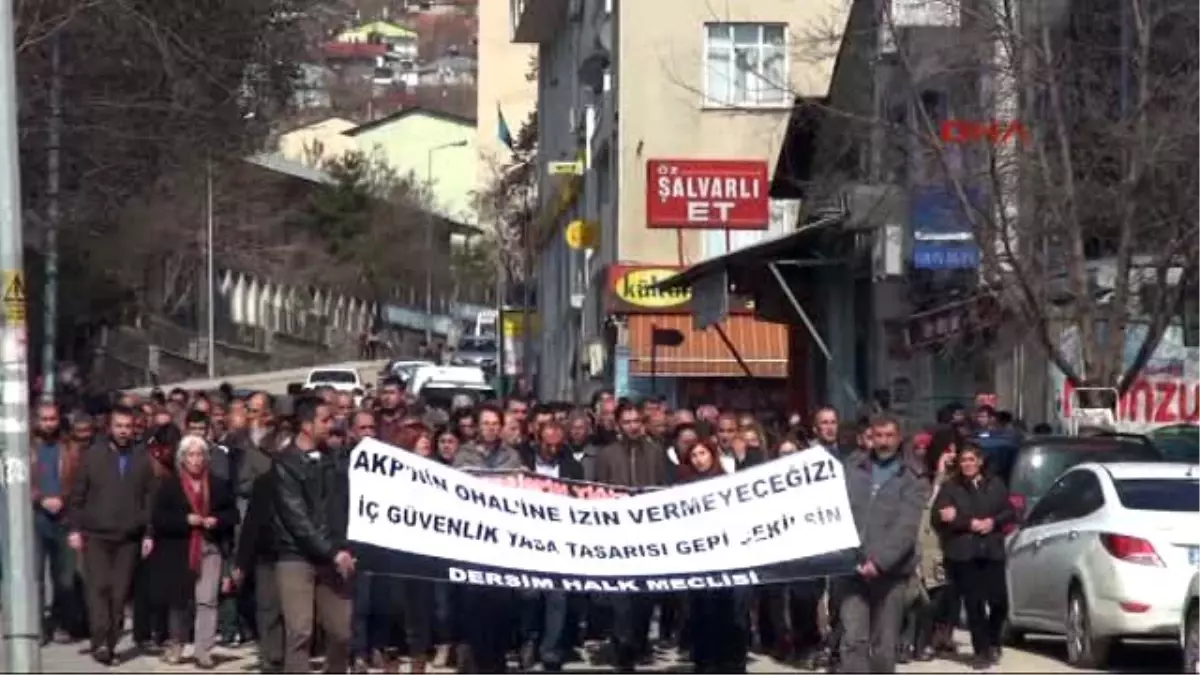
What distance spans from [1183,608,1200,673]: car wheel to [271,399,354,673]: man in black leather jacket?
17.8 feet

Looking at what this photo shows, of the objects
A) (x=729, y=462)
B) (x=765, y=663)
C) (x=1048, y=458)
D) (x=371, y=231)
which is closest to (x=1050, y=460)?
(x=1048, y=458)

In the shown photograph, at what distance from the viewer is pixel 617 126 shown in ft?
168

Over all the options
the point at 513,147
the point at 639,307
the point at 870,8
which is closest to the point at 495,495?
the point at 870,8

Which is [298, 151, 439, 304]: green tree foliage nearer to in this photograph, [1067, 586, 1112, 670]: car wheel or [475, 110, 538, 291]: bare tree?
[475, 110, 538, 291]: bare tree

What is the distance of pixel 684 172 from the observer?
42969mm

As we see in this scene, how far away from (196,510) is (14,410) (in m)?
2.53

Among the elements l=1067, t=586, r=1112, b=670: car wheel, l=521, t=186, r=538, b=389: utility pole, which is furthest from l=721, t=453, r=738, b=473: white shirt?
l=521, t=186, r=538, b=389: utility pole

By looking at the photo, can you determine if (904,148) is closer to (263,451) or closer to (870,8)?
(870,8)

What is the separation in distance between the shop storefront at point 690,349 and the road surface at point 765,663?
2771 centimetres

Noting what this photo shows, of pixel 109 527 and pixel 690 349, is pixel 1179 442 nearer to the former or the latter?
pixel 109 527

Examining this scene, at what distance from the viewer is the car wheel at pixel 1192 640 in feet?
53.0

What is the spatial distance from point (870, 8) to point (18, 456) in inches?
873

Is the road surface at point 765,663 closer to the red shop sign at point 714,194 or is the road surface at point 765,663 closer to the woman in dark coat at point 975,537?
the woman in dark coat at point 975,537

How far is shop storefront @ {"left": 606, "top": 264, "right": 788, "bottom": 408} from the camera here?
47.8 m
